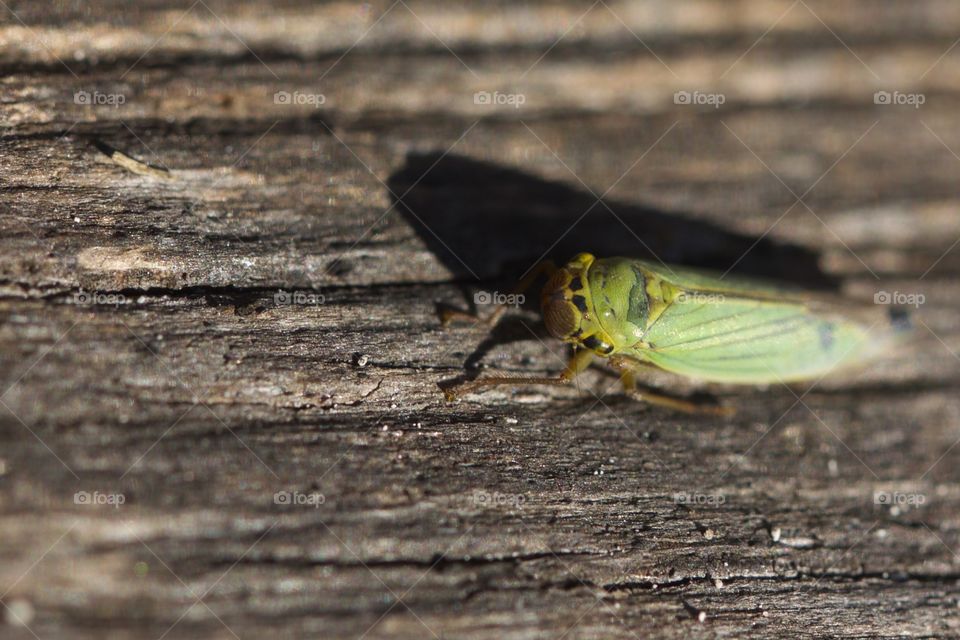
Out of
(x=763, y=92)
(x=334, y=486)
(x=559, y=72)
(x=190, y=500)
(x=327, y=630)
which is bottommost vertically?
(x=327, y=630)

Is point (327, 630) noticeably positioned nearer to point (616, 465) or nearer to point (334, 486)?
point (334, 486)

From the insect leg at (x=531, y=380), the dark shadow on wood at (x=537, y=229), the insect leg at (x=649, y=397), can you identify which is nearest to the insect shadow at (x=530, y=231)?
the dark shadow on wood at (x=537, y=229)

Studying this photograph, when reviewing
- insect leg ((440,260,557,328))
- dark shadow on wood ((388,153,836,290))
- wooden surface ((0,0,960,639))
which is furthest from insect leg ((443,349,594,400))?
dark shadow on wood ((388,153,836,290))

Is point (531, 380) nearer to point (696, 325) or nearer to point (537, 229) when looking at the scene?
point (537, 229)

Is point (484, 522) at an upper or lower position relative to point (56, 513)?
upper

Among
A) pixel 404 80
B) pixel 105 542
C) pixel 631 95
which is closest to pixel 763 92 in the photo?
pixel 631 95

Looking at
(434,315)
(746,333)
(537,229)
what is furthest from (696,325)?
(434,315)

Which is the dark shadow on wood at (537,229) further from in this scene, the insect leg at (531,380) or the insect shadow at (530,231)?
the insect leg at (531,380)
